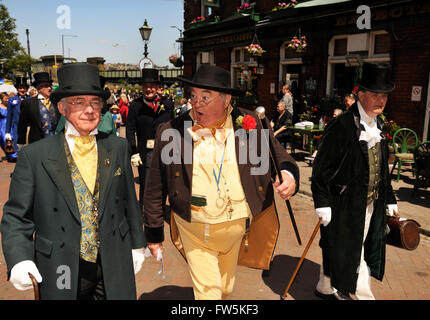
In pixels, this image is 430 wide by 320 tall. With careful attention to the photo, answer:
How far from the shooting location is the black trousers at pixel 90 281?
7.54 ft

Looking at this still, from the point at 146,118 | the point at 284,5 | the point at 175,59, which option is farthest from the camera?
the point at 175,59

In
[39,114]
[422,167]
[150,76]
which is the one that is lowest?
[422,167]

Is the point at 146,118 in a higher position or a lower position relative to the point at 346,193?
higher

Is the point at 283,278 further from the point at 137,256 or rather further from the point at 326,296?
the point at 137,256

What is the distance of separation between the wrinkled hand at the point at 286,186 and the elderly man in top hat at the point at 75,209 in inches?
41.0

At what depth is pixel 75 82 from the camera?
91.0 inches

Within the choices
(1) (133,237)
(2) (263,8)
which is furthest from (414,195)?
(2) (263,8)

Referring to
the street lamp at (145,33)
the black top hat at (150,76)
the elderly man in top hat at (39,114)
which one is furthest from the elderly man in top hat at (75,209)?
the street lamp at (145,33)

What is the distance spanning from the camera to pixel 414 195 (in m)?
7.17

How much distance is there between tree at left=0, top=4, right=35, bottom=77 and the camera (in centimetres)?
3712

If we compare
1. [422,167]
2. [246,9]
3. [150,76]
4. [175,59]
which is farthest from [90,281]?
[175,59]

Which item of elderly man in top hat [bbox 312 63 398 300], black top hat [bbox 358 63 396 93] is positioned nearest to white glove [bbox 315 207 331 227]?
elderly man in top hat [bbox 312 63 398 300]

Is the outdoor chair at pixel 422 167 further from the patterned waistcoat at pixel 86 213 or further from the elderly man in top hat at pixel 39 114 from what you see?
the elderly man in top hat at pixel 39 114

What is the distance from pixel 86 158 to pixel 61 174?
201mm
